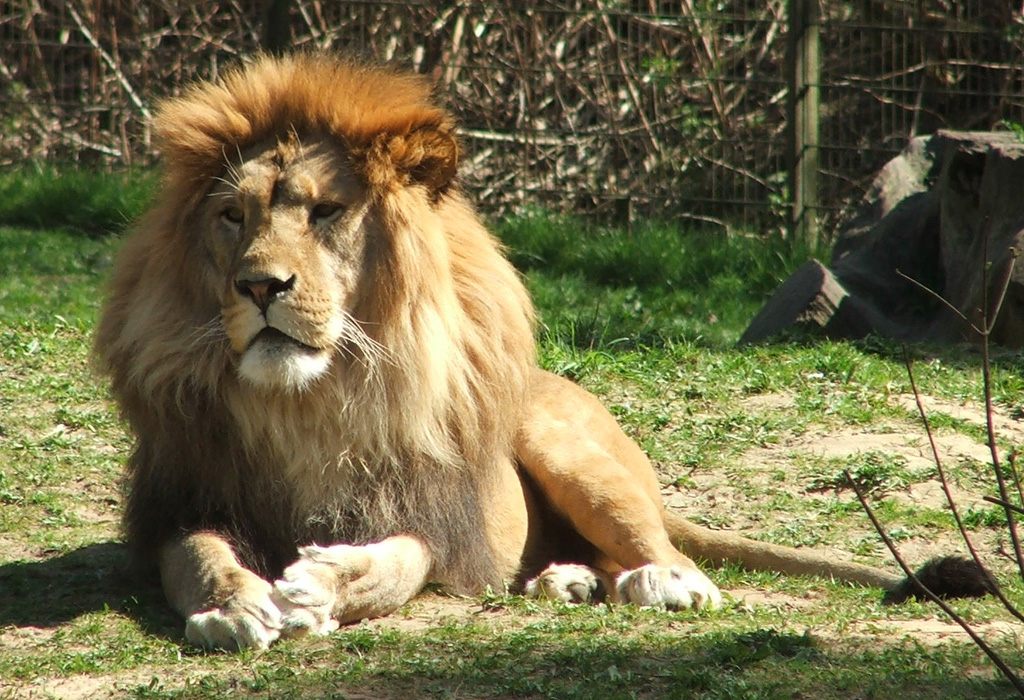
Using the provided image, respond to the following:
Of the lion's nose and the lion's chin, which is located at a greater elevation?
the lion's nose

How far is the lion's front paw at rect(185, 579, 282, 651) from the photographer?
333cm

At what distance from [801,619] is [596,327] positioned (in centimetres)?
351

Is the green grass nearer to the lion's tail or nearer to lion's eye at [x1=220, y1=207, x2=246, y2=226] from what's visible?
the lion's tail

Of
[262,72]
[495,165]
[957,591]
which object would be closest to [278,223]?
[262,72]

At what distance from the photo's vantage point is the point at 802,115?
375 inches

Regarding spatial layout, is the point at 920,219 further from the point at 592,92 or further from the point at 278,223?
the point at 278,223

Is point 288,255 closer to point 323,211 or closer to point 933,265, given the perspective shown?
point 323,211

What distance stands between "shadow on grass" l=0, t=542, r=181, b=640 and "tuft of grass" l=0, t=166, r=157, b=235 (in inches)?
195

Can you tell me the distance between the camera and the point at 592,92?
32.8 ft

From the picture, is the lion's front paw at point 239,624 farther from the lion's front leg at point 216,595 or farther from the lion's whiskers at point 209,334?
the lion's whiskers at point 209,334

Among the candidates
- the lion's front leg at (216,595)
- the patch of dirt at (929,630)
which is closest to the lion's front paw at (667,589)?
the patch of dirt at (929,630)

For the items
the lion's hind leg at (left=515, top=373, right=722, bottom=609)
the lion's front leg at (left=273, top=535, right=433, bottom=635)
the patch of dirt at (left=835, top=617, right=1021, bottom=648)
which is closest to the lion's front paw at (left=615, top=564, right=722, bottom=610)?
the lion's hind leg at (left=515, top=373, right=722, bottom=609)

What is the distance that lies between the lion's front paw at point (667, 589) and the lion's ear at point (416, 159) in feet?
3.92

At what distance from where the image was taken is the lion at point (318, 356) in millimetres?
3598
